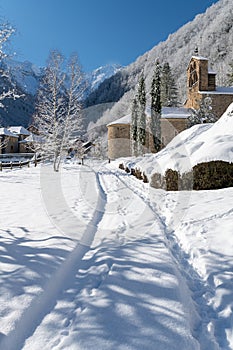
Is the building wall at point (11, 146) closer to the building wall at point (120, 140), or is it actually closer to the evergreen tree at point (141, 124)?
the building wall at point (120, 140)

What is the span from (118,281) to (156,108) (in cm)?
2990

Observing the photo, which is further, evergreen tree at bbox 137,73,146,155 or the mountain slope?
the mountain slope

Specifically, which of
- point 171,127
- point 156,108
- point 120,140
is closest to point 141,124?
point 156,108

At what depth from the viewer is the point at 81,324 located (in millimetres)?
2195

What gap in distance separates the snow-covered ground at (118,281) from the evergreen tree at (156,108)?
2634 centimetres

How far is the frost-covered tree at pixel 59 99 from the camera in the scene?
60.6 feet

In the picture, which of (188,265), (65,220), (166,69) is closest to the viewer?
(188,265)

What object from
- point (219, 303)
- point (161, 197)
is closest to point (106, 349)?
point (219, 303)

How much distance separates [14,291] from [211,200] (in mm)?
5034

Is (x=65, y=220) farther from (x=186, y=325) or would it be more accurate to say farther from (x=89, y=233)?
(x=186, y=325)

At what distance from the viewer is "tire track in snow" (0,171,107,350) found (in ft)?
6.73

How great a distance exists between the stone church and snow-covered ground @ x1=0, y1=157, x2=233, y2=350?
26515mm

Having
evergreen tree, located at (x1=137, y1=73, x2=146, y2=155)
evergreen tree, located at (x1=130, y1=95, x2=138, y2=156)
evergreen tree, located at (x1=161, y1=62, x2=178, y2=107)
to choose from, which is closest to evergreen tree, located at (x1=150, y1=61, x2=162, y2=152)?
evergreen tree, located at (x1=137, y1=73, x2=146, y2=155)

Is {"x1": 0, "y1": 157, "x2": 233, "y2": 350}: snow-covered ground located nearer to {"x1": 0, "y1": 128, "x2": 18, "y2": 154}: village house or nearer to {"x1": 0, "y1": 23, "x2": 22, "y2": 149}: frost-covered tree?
{"x1": 0, "y1": 23, "x2": 22, "y2": 149}: frost-covered tree
